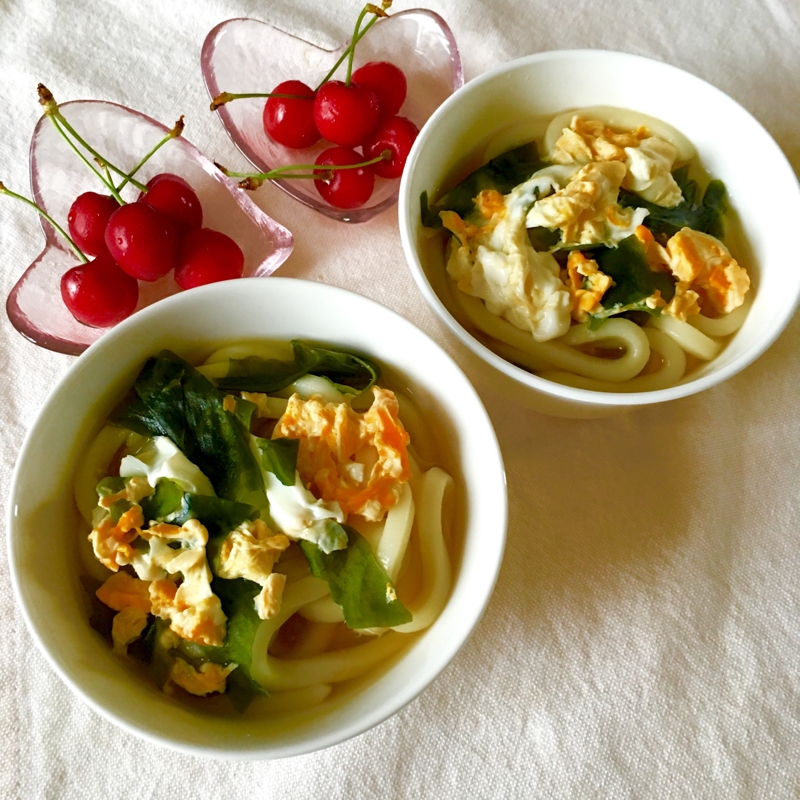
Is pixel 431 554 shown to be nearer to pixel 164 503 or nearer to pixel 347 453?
pixel 347 453

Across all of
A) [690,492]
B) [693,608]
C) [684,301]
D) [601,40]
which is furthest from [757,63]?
[693,608]

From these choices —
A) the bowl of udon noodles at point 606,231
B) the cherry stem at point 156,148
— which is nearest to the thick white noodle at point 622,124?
the bowl of udon noodles at point 606,231

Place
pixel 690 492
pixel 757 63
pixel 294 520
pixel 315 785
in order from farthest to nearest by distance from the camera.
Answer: pixel 757 63 < pixel 690 492 < pixel 315 785 < pixel 294 520

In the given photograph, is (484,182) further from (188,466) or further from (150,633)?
(150,633)

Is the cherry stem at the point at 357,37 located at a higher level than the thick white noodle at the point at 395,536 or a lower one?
higher

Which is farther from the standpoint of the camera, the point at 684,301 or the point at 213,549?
the point at 684,301

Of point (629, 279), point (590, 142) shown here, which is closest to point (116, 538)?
point (629, 279)

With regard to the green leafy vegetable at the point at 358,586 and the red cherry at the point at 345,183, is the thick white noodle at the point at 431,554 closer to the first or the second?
the green leafy vegetable at the point at 358,586
